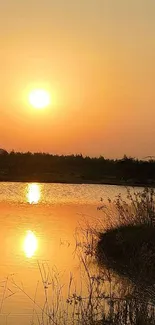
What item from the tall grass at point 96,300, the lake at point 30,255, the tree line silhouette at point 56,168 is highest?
the tree line silhouette at point 56,168

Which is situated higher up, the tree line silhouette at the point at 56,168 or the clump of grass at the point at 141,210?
the tree line silhouette at the point at 56,168

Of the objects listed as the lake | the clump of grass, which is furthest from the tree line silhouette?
the clump of grass

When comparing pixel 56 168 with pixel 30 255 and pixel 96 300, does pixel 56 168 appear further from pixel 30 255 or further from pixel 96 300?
pixel 96 300

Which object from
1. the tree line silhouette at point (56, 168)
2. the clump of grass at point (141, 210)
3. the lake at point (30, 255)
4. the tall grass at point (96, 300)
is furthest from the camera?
the tree line silhouette at point (56, 168)

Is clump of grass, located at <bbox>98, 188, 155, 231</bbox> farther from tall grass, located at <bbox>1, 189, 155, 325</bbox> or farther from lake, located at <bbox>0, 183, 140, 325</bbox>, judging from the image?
lake, located at <bbox>0, 183, 140, 325</bbox>

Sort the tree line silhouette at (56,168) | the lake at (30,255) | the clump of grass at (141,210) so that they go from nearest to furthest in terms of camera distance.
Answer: the lake at (30,255)
the clump of grass at (141,210)
the tree line silhouette at (56,168)

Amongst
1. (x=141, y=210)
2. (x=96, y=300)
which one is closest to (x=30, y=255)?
(x=141, y=210)

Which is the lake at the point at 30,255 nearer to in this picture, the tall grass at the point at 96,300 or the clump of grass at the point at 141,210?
the tall grass at the point at 96,300

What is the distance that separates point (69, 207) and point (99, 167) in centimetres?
4444

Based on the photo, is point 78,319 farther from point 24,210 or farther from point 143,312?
point 24,210

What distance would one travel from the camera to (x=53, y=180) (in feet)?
210

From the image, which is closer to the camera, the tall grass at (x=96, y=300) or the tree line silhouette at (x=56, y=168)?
the tall grass at (x=96, y=300)

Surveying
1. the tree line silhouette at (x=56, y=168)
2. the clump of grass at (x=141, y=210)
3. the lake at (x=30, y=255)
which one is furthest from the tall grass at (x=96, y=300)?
the tree line silhouette at (x=56, y=168)

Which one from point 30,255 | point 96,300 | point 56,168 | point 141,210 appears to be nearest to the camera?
point 96,300
